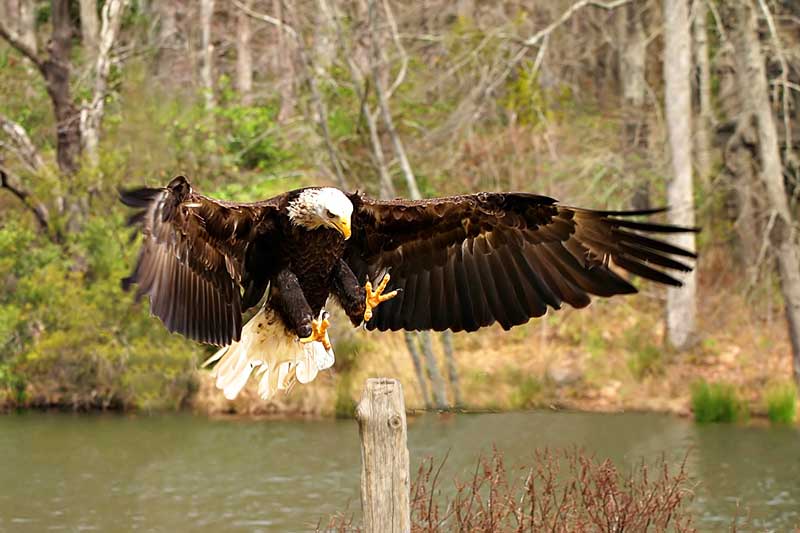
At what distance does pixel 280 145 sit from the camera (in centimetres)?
1922

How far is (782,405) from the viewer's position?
46.8ft

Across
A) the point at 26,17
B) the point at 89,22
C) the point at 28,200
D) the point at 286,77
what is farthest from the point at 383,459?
the point at 26,17

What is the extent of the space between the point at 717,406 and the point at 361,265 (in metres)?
8.69

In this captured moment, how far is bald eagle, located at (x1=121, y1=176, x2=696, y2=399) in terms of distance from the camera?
6051 millimetres

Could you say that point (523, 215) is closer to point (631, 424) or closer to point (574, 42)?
point (631, 424)

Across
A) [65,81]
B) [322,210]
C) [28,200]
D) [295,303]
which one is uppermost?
[65,81]

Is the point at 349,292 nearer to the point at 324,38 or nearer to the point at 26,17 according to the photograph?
the point at 324,38

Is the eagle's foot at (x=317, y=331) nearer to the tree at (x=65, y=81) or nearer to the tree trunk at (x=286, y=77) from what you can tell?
the tree at (x=65, y=81)

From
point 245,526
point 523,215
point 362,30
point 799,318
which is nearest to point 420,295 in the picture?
point 523,215

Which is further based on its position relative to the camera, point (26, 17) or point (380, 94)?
point (26, 17)

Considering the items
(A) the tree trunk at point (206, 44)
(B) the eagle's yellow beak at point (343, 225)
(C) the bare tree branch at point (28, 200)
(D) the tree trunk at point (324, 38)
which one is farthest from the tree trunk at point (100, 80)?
(B) the eagle's yellow beak at point (343, 225)

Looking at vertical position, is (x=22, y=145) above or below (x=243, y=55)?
below

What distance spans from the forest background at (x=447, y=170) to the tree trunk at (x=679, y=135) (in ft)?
0.10

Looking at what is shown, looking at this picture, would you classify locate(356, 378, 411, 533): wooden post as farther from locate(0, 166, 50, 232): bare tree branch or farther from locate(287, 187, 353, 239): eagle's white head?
locate(0, 166, 50, 232): bare tree branch
